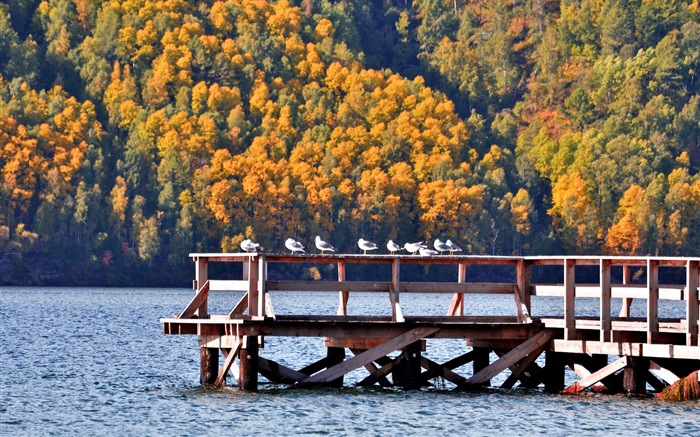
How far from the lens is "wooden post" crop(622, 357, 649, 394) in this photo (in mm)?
38000

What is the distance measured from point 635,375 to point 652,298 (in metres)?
2.31

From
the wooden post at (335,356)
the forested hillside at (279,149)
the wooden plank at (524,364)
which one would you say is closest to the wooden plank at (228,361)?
the wooden post at (335,356)

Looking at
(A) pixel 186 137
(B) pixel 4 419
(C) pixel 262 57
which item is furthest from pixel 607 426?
(C) pixel 262 57

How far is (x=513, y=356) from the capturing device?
128 ft

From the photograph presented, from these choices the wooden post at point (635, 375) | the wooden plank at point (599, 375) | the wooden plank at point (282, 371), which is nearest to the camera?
the wooden plank at point (599, 375)

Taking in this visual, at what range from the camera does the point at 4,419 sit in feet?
121

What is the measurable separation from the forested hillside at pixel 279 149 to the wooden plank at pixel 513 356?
366 ft

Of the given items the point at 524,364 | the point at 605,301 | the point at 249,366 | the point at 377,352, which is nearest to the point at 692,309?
the point at 605,301

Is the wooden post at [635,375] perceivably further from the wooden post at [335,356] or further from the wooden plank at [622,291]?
the wooden post at [335,356]

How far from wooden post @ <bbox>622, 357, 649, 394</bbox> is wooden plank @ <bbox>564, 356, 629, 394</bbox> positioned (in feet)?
0.58

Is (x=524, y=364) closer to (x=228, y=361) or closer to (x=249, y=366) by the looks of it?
(x=249, y=366)

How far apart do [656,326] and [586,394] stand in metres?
3.14

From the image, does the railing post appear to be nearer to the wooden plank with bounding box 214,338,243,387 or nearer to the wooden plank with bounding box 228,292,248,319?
the wooden plank with bounding box 228,292,248,319

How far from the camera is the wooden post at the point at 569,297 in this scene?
38.3m
